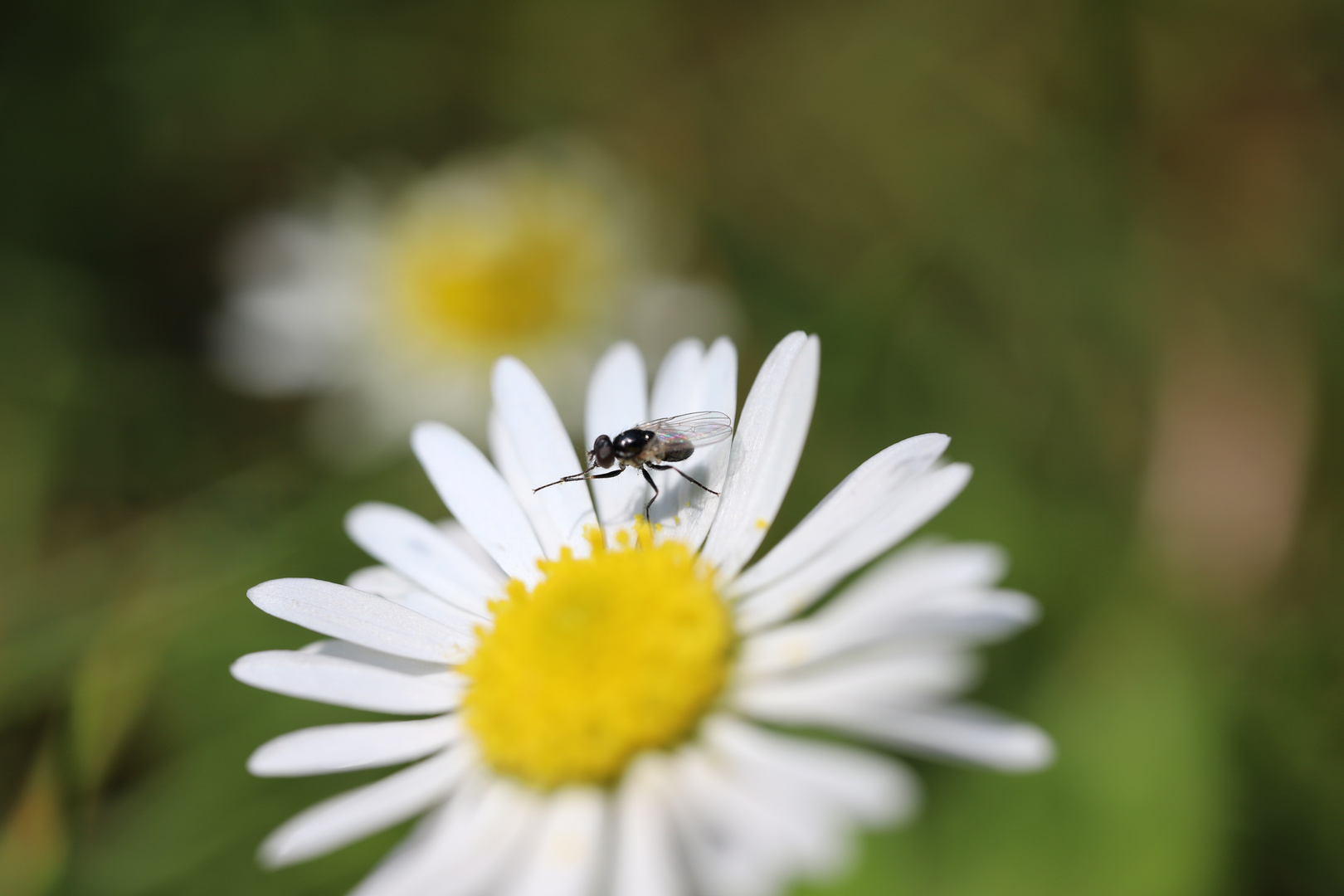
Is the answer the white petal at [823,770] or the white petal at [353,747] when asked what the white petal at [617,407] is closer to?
the white petal at [353,747]

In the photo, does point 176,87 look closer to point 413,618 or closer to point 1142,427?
point 413,618

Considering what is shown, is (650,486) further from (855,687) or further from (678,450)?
(855,687)

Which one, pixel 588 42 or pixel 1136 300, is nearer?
pixel 1136 300

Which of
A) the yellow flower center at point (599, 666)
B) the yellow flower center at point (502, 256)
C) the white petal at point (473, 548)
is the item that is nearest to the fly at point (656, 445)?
the white petal at point (473, 548)

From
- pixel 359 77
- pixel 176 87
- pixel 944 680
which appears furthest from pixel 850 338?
pixel 176 87

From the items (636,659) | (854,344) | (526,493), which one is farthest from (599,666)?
(854,344)
